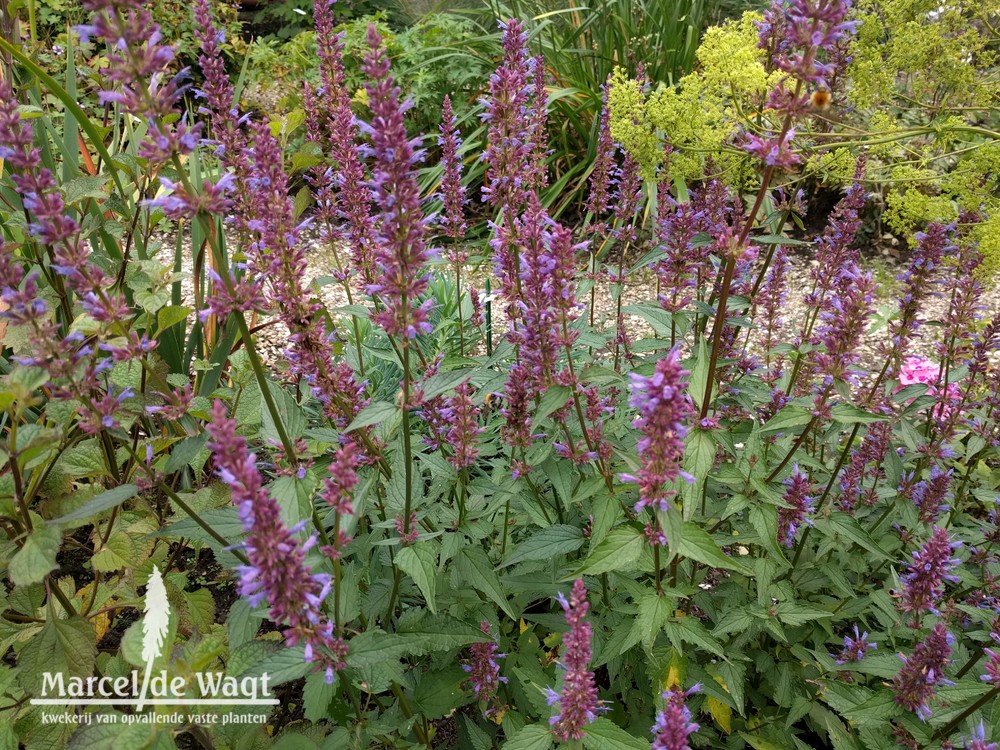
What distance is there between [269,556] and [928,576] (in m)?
2.20

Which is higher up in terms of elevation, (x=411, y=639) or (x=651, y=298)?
(x=411, y=639)

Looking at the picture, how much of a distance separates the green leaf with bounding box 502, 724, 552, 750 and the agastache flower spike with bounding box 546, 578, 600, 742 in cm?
3

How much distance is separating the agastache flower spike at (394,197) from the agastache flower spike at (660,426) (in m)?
0.68

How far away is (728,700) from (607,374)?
132 cm

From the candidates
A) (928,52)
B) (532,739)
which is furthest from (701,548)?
(928,52)

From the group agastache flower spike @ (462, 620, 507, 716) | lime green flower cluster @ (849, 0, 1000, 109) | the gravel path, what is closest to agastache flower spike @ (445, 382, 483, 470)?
agastache flower spike @ (462, 620, 507, 716)

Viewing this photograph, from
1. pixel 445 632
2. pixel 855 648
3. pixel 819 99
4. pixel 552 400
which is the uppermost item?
pixel 819 99

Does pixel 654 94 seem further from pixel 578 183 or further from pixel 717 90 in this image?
pixel 578 183

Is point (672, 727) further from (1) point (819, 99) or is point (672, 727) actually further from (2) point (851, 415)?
(1) point (819, 99)

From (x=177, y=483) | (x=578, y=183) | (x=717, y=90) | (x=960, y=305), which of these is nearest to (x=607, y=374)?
(x=717, y=90)

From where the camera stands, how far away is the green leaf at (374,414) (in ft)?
5.87

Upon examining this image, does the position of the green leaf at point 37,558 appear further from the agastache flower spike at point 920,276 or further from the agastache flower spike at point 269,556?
the agastache flower spike at point 920,276

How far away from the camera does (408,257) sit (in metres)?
1.87

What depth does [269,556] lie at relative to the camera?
1484mm
